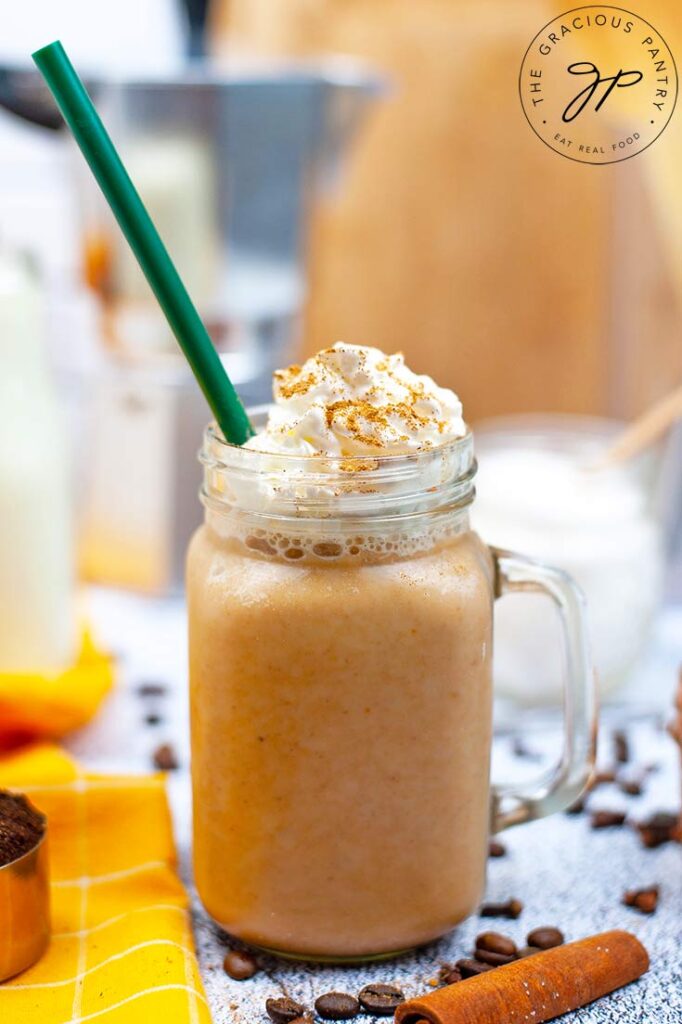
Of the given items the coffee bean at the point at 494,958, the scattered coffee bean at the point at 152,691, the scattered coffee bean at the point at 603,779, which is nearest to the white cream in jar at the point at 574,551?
the scattered coffee bean at the point at 603,779

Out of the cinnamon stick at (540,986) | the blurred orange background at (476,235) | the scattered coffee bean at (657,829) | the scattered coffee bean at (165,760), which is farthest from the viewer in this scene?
the blurred orange background at (476,235)

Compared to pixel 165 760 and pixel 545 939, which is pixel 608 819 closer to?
pixel 545 939

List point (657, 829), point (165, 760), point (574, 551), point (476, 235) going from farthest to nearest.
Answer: point (476, 235) → point (574, 551) → point (165, 760) → point (657, 829)

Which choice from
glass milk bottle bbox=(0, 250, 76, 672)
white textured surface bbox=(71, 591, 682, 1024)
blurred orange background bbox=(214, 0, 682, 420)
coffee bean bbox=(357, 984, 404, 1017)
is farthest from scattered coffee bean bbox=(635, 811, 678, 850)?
blurred orange background bbox=(214, 0, 682, 420)

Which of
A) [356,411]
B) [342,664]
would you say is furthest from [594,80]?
Answer: [342,664]

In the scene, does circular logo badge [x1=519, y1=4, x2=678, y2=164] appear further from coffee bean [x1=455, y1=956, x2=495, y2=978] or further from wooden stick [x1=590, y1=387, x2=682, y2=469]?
coffee bean [x1=455, y1=956, x2=495, y2=978]

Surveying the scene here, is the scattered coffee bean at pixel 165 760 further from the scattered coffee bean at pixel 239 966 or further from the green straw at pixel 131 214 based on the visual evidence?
the green straw at pixel 131 214
